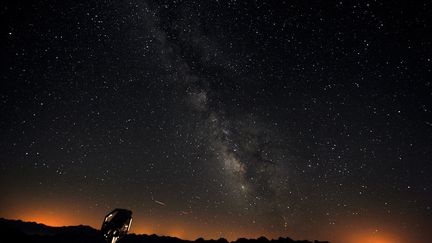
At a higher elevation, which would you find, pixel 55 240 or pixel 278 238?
pixel 278 238

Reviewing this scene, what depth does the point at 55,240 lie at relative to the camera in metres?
32.5

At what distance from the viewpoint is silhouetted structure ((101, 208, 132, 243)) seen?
2977mm

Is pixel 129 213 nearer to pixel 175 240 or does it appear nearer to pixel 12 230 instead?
pixel 12 230

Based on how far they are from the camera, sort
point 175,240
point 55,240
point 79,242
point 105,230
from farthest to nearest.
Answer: point 175,240
point 79,242
point 55,240
point 105,230

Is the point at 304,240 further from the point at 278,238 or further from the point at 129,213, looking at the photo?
the point at 129,213

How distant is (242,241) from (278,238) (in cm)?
554

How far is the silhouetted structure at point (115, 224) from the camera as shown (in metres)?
2.98

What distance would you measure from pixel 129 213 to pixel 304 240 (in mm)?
49807

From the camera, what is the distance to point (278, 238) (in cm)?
4631

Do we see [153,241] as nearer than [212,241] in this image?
No

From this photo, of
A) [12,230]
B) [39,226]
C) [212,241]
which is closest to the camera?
[12,230]

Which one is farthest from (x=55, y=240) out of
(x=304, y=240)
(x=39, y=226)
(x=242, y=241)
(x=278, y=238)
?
(x=39, y=226)

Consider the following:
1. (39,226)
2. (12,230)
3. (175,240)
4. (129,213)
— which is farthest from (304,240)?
(39,226)

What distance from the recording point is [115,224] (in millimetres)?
3029
